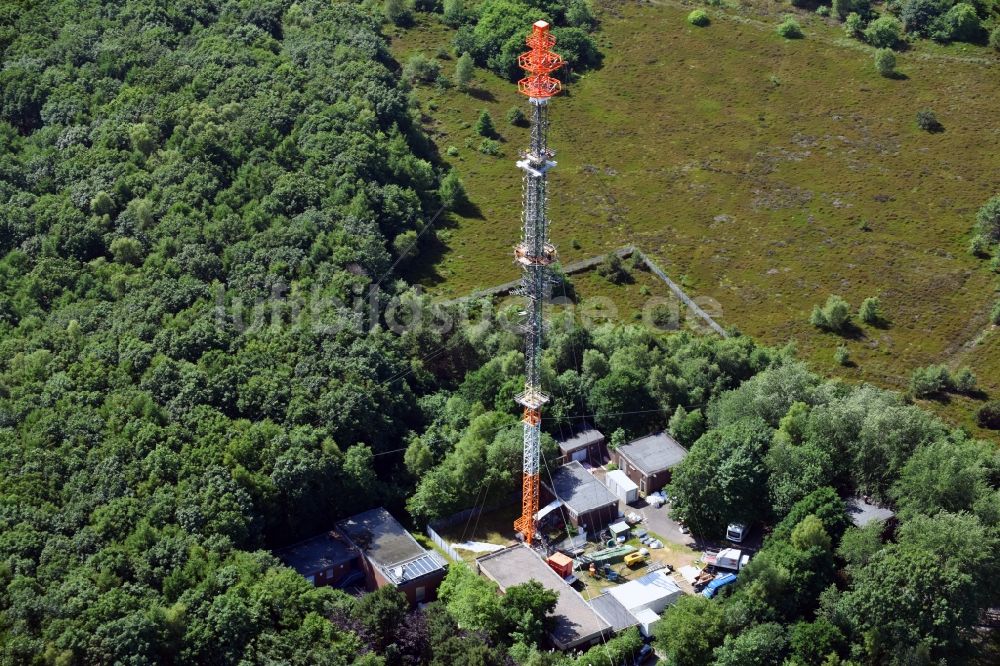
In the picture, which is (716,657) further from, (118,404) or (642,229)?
(642,229)

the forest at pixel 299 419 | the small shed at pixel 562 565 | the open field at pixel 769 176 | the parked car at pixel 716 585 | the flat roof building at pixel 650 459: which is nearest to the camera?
the forest at pixel 299 419

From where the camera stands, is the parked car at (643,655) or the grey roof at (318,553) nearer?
the parked car at (643,655)

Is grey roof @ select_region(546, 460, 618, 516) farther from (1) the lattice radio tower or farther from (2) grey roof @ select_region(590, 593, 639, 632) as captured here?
(2) grey roof @ select_region(590, 593, 639, 632)

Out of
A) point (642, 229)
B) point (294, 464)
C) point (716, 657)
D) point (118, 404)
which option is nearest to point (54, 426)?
point (118, 404)

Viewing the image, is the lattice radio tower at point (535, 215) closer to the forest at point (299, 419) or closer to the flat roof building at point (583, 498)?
the flat roof building at point (583, 498)

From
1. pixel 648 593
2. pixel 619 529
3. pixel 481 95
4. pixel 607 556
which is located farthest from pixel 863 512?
A: pixel 481 95

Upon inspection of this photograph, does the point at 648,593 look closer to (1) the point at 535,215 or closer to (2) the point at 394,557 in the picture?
(2) the point at 394,557

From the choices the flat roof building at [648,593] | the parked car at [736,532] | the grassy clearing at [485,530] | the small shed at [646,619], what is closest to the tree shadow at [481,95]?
the grassy clearing at [485,530]
